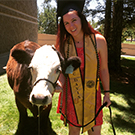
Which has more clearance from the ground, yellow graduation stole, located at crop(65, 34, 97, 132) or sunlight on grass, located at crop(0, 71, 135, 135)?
yellow graduation stole, located at crop(65, 34, 97, 132)

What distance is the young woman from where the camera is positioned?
4.92 ft

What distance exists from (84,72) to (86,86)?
0.57ft

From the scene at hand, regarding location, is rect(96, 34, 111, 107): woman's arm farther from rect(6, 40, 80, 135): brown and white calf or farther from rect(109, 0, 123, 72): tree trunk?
rect(109, 0, 123, 72): tree trunk

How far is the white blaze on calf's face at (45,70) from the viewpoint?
1.08 metres

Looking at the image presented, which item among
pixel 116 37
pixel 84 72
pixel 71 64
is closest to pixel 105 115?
pixel 84 72

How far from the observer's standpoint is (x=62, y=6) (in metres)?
1.52

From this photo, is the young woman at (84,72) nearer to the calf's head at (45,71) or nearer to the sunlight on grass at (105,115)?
the calf's head at (45,71)

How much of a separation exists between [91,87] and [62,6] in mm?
1042

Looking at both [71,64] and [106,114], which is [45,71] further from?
[106,114]

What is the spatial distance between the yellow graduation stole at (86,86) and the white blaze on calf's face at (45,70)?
34 centimetres

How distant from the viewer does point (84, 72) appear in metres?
1.53

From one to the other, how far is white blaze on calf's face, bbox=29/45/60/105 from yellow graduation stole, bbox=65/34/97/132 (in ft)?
1.12

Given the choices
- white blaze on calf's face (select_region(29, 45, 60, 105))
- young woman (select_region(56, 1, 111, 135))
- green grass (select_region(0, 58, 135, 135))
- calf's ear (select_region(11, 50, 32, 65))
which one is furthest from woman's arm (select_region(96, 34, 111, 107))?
green grass (select_region(0, 58, 135, 135))

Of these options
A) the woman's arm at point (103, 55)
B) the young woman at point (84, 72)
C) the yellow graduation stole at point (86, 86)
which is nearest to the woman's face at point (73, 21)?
the young woman at point (84, 72)
